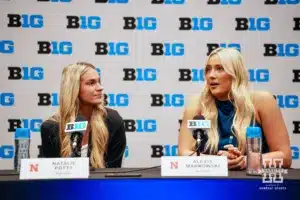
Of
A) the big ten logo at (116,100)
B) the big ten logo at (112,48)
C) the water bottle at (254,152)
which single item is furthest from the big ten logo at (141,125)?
the water bottle at (254,152)

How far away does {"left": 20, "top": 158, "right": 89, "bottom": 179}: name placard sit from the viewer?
6.97 ft

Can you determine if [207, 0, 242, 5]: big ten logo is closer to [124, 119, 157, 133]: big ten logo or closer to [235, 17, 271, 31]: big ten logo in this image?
[235, 17, 271, 31]: big ten logo

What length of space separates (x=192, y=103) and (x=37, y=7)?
2.04 meters

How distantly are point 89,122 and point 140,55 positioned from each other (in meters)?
1.36

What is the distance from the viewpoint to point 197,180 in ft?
6.81

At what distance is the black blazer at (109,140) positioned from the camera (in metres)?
3.43

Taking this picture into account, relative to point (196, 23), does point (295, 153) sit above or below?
below

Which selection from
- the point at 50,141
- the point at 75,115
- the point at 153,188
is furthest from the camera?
the point at 75,115

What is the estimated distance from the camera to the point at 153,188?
2.08 metres

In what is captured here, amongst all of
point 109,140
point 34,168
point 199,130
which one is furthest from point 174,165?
point 109,140

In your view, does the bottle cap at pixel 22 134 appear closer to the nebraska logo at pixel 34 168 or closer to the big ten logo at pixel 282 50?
the nebraska logo at pixel 34 168

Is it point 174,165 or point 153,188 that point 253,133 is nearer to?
point 174,165

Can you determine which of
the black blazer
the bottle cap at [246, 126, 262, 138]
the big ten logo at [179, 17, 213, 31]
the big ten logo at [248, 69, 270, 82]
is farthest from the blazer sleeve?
the big ten logo at [248, 69, 270, 82]

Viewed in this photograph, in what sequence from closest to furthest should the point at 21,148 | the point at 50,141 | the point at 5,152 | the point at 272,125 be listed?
the point at 21,148 < the point at 272,125 < the point at 50,141 < the point at 5,152
